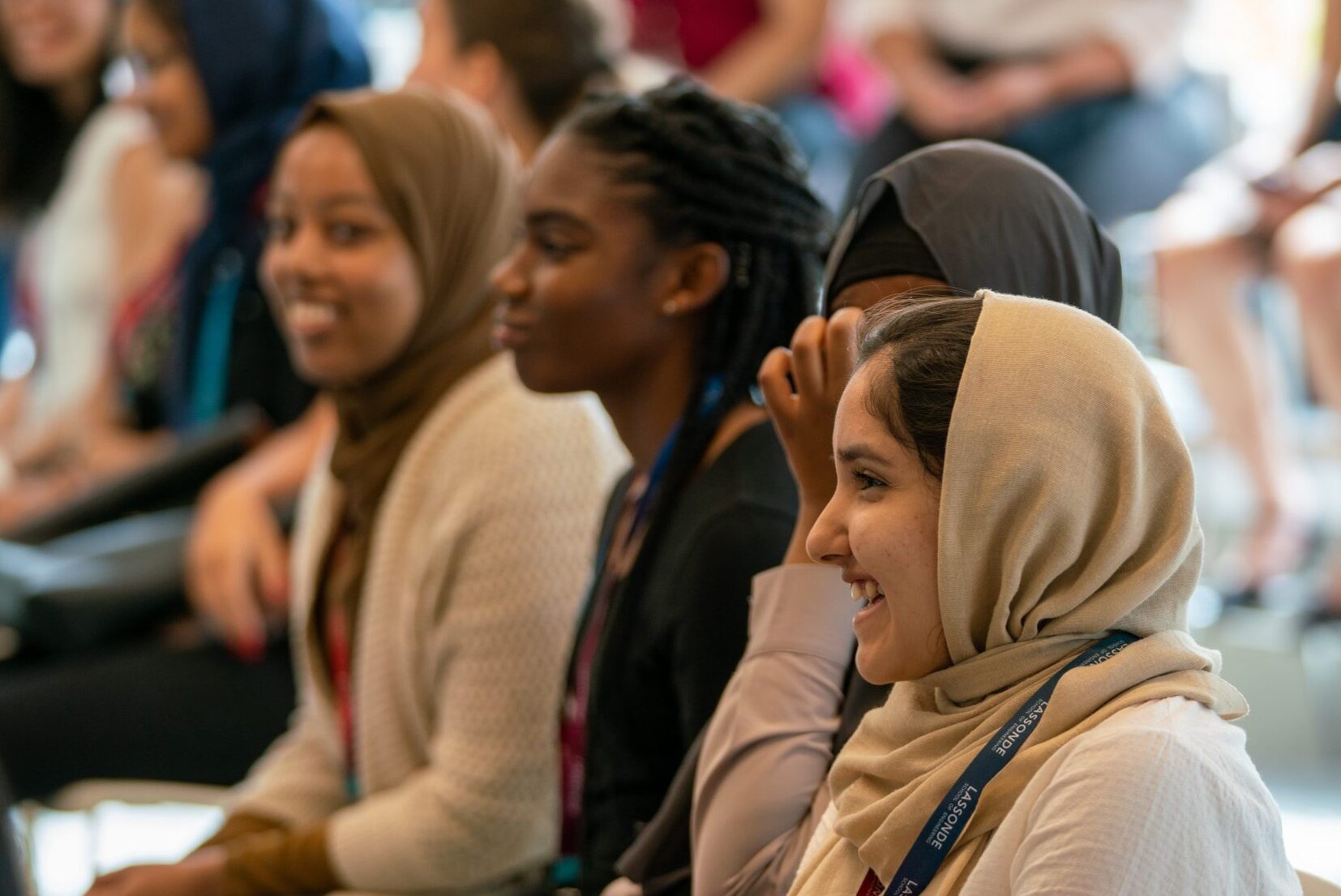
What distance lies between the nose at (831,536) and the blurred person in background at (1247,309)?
2.17m

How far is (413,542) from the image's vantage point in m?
2.07

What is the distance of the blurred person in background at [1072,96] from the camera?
305 cm

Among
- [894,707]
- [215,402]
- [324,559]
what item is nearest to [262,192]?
[215,402]

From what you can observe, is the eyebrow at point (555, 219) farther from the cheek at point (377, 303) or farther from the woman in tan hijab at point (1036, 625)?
the woman in tan hijab at point (1036, 625)

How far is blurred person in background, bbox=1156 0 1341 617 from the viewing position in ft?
10.1

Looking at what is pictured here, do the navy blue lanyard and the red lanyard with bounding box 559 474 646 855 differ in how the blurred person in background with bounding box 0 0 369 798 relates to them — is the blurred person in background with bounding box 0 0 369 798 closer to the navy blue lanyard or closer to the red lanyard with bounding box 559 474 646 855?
the red lanyard with bounding box 559 474 646 855

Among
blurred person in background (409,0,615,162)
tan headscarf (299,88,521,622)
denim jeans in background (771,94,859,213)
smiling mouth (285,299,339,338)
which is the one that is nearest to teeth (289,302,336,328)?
smiling mouth (285,299,339,338)

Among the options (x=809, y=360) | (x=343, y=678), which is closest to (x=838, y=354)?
(x=809, y=360)

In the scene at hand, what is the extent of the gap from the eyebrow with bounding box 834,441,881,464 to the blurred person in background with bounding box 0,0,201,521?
272 centimetres

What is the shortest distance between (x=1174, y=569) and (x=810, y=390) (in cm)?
41

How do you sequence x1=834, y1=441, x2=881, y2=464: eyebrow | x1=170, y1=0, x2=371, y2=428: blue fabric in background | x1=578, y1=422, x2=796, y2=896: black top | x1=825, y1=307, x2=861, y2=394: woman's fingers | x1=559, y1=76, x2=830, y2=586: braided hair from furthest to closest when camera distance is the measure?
x1=170, y1=0, x2=371, y2=428: blue fabric in background → x1=559, y1=76, x2=830, y2=586: braided hair → x1=578, y1=422, x2=796, y2=896: black top → x1=825, y1=307, x2=861, y2=394: woman's fingers → x1=834, y1=441, x2=881, y2=464: eyebrow

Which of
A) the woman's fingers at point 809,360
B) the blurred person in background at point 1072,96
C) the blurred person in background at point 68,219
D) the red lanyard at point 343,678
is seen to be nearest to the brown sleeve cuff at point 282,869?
the red lanyard at point 343,678

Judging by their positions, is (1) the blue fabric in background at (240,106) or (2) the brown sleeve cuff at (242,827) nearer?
(2) the brown sleeve cuff at (242,827)

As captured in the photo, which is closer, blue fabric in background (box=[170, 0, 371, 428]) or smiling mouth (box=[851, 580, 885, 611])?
smiling mouth (box=[851, 580, 885, 611])
